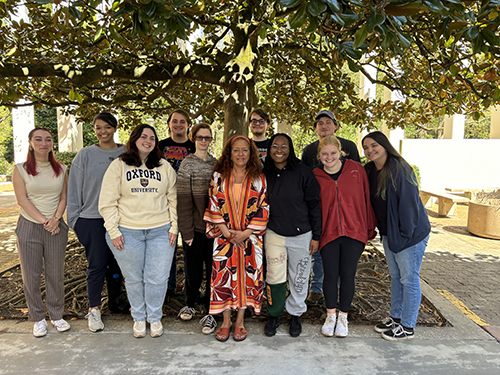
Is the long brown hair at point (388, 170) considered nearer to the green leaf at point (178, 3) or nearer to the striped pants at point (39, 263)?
the green leaf at point (178, 3)

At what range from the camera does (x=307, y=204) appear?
3381 mm

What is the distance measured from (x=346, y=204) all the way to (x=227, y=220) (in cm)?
114

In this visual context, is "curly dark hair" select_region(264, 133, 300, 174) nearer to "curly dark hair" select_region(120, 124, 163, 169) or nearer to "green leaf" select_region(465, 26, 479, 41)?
"curly dark hair" select_region(120, 124, 163, 169)

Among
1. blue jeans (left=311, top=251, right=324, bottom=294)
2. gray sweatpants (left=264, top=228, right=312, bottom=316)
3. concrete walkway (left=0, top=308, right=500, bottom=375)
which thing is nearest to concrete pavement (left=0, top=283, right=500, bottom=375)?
concrete walkway (left=0, top=308, right=500, bottom=375)

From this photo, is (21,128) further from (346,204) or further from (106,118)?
(346,204)

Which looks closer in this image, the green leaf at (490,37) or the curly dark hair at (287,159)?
the green leaf at (490,37)

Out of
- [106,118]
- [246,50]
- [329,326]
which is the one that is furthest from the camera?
[246,50]

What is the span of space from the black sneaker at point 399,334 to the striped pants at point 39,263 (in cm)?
317

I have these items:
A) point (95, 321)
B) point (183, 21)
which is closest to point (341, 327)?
point (95, 321)

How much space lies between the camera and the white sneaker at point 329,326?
3.35 m

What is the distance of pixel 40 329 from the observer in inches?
131

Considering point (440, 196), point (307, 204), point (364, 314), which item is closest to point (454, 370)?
point (364, 314)

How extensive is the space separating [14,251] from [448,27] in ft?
25.4

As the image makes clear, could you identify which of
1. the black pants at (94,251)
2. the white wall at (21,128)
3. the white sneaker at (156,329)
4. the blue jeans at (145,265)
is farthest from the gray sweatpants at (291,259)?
the white wall at (21,128)
